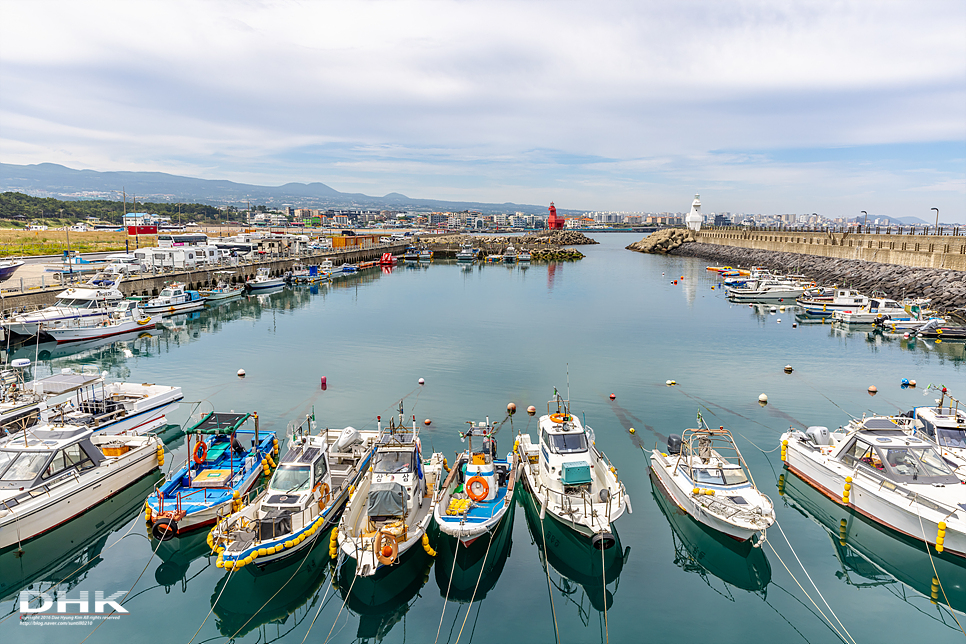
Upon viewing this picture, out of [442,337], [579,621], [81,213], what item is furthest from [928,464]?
[81,213]

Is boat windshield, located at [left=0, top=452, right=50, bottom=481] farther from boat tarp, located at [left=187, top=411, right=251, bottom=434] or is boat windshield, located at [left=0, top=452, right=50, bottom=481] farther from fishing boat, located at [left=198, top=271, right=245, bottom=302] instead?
fishing boat, located at [left=198, top=271, right=245, bottom=302]

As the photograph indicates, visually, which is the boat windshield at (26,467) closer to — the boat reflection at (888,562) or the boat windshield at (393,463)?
the boat windshield at (393,463)

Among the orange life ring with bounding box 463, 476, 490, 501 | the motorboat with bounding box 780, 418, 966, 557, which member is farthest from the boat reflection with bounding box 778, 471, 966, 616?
the orange life ring with bounding box 463, 476, 490, 501

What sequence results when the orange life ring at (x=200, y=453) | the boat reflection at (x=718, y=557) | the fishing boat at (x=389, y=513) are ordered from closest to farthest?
the fishing boat at (x=389, y=513) < the boat reflection at (x=718, y=557) < the orange life ring at (x=200, y=453)

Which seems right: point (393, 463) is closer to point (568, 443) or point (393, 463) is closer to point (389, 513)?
point (389, 513)

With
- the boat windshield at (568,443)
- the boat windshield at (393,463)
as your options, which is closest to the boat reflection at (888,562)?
the boat windshield at (568,443)

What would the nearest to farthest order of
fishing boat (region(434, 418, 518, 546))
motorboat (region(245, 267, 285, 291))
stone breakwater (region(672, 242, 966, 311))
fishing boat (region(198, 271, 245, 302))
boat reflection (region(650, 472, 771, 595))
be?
1. fishing boat (region(434, 418, 518, 546))
2. boat reflection (region(650, 472, 771, 595))
3. stone breakwater (region(672, 242, 966, 311))
4. fishing boat (region(198, 271, 245, 302))
5. motorboat (region(245, 267, 285, 291))

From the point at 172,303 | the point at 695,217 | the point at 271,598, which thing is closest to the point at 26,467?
the point at 271,598
